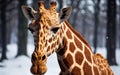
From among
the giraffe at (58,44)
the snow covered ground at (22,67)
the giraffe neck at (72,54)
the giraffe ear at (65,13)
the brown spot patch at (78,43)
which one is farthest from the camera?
the snow covered ground at (22,67)

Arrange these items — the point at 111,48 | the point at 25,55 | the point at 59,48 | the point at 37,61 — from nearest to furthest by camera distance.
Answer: the point at 37,61 < the point at 59,48 < the point at 111,48 < the point at 25,55

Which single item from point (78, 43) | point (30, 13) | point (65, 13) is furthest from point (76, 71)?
point (30, 13)

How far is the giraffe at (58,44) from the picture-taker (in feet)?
11.9

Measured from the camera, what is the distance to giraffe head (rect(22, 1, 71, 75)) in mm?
3549

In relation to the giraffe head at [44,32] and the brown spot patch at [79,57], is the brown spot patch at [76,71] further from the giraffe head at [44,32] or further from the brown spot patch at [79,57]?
the giraffe head at [44,32]

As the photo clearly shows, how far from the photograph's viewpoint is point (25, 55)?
2509 cm

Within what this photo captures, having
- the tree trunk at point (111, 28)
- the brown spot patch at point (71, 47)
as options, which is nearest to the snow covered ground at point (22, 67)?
the tree trunk at point (111, 28)

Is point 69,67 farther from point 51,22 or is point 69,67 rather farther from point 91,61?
point 51,22

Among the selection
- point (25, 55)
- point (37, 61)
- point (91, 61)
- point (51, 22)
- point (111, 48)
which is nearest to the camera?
point (37, 61)

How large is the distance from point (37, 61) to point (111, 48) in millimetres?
17629

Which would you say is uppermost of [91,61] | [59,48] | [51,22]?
[51,22]

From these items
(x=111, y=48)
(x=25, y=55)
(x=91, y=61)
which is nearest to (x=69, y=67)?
(x=91, y=61)

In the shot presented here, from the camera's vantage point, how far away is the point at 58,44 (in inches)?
164

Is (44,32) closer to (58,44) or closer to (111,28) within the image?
(58,44)
